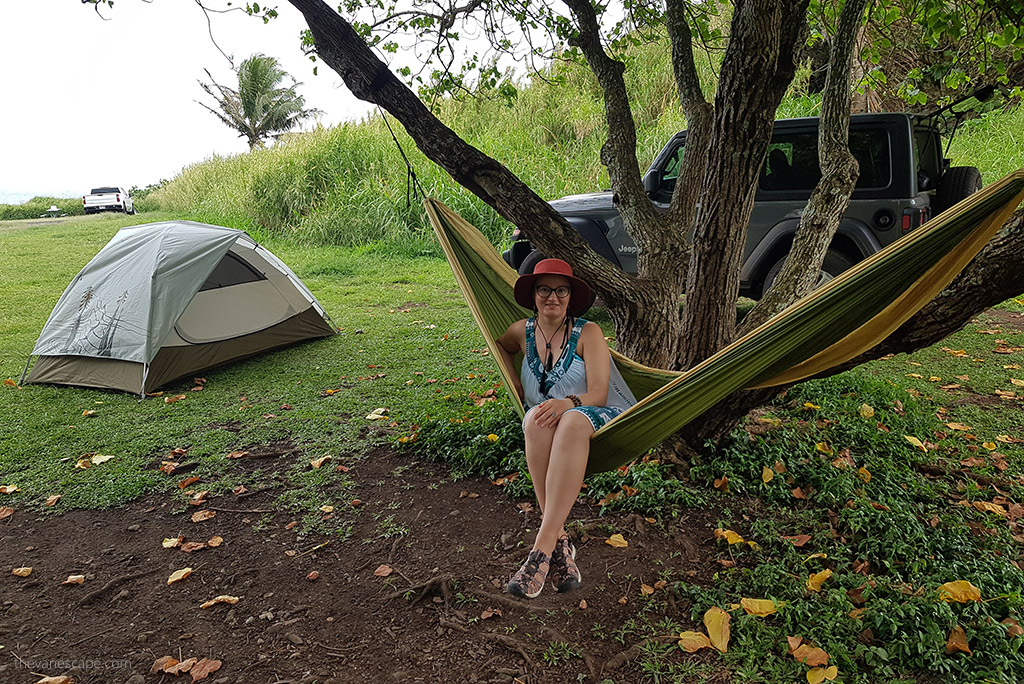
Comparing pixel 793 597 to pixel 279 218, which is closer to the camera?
pixel 793 597

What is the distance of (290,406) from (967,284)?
350 centimetres

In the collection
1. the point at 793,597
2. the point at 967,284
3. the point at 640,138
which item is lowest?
the point at 793,597

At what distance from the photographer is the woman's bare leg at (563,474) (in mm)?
2115

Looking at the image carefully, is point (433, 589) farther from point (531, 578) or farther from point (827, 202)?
point (827, 202)

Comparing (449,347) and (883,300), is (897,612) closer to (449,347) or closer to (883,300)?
(883,300)

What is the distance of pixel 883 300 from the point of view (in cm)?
202

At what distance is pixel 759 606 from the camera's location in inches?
82.8

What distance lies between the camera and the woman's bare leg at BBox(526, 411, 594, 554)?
2.12 metres

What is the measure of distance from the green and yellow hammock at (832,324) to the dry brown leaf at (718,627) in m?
0.52

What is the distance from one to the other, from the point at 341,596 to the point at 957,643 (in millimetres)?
1833

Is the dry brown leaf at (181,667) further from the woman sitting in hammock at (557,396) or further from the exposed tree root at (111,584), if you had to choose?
the woman sitting in hammock at (557,396)

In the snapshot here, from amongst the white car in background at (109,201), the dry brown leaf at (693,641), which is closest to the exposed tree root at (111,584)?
the dry brown leaf at (693,641)

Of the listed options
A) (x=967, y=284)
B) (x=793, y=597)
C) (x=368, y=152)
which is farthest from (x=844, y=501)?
(x=368, y=152)

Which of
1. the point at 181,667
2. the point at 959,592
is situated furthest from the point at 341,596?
the point at 959,592
